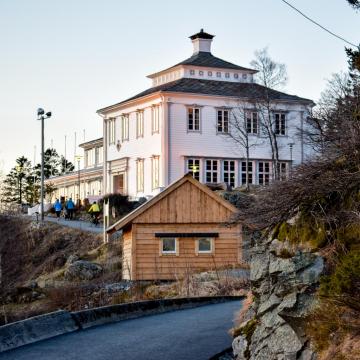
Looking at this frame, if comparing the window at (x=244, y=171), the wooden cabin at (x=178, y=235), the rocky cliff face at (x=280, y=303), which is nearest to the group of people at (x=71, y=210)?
the window at (x=244, y=171)

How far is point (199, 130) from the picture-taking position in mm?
70312

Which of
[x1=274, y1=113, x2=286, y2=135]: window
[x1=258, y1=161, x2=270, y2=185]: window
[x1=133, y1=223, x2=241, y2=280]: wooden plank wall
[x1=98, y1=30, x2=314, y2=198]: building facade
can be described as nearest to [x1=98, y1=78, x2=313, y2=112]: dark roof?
[x1=98, y1=30, x2=314, y2=198]: building facade

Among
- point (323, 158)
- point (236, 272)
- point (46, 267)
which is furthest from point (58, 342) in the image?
point (46, 267)

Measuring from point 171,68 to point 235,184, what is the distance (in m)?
10.9

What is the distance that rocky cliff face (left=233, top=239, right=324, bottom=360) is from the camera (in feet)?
39.0

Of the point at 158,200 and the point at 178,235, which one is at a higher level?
the point at 158,200

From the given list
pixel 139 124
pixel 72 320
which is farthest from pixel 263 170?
pixel 72 320

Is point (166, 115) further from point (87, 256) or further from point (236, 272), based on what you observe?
point (236, 272)

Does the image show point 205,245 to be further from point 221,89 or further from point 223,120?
point 221,89

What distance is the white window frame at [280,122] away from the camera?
239ft

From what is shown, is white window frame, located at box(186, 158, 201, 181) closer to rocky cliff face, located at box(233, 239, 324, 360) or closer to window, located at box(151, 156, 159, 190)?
window, located at box(151, 156, 159, 190)

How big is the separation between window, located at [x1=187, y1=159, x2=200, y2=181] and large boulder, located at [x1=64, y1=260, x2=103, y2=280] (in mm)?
18389

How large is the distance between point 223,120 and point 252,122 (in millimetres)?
2180

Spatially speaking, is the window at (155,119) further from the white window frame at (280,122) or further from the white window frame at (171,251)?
the white window frame at (171,251)
